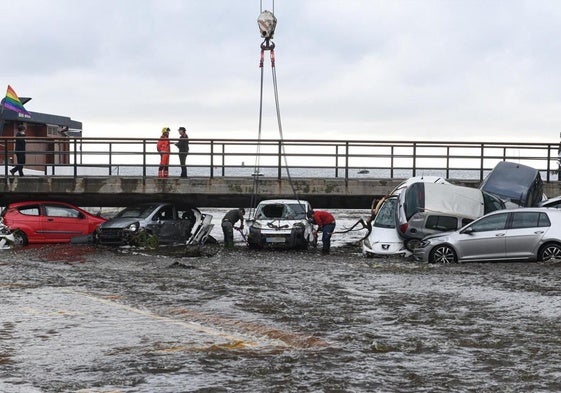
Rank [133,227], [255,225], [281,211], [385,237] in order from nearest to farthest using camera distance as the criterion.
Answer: [385,237], [255,225], [133,227], [281,211]

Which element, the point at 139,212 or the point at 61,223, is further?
the point at 61,223

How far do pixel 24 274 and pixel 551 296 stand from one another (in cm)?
1034

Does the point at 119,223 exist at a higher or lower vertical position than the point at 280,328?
higher

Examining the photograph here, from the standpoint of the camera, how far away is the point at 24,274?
19.5 metres

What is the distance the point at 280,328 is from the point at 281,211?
15.6 metres

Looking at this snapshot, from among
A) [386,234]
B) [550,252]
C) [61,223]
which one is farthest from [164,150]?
[550,252]

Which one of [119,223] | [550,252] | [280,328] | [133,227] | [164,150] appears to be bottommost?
[280,328]

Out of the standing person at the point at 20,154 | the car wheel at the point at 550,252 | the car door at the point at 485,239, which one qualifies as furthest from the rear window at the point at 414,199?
the standing person at the point at 20,154

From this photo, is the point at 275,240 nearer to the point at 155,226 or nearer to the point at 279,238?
the point at 279,238

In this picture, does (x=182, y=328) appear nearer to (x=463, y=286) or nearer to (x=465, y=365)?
(x=465, y=365)

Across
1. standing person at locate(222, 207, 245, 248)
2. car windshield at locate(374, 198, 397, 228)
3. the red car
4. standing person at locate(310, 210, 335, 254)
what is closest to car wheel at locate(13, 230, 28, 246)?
the red car

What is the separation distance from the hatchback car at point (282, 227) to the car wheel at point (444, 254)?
5549mm

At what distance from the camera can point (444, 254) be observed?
71.8 feet

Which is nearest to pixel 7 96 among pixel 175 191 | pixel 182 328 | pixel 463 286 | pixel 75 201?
pixel 75 201
